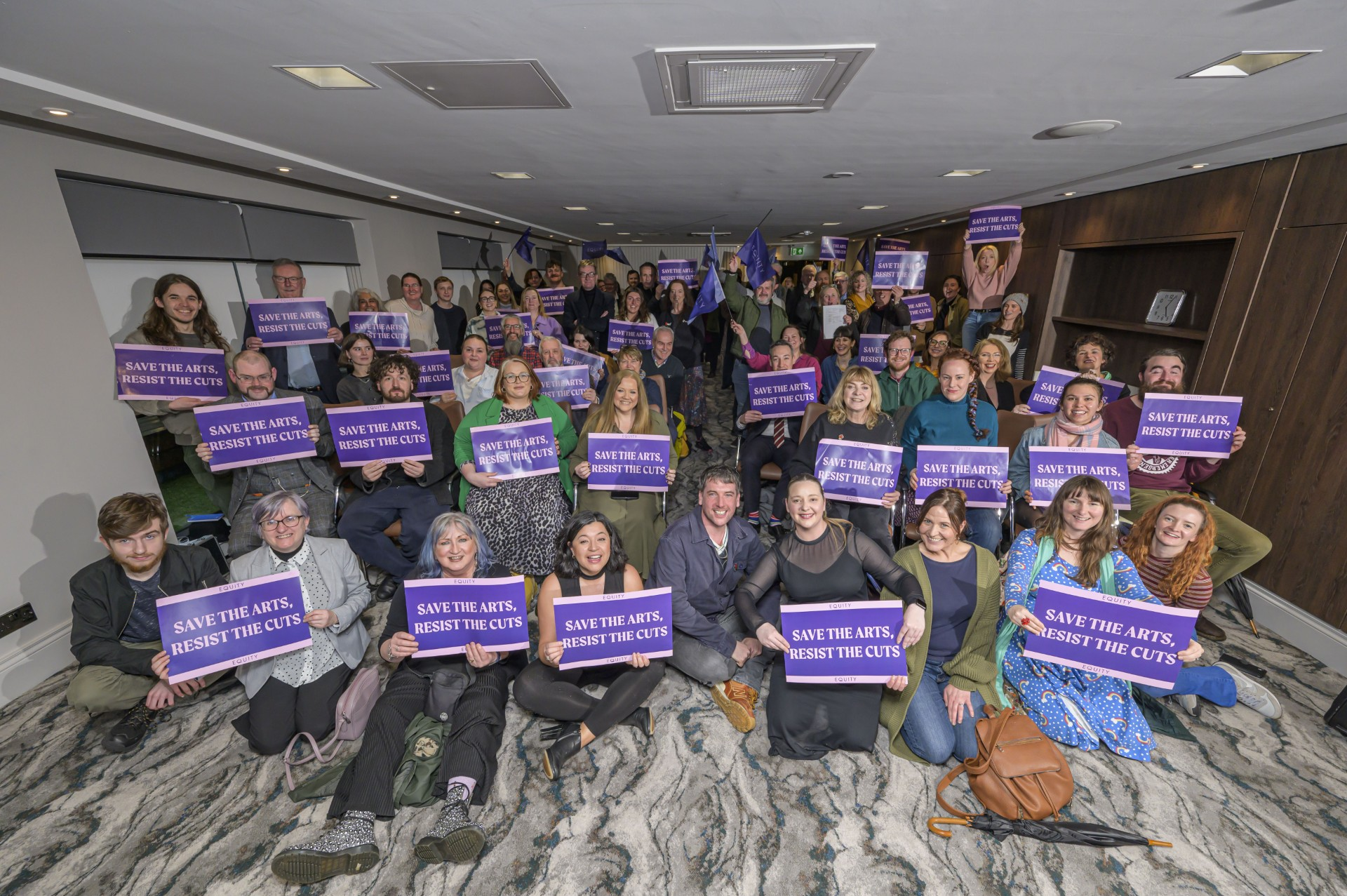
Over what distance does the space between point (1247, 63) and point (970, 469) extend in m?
2.26

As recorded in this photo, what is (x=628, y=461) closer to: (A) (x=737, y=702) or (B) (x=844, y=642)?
(A) (x=737, y=702)

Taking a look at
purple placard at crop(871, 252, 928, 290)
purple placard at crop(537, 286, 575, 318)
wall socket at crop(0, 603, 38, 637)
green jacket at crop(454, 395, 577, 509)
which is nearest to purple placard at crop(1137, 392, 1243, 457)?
purple placard at crop(871, 252, 928, 290)

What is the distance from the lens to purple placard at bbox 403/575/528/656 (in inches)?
101

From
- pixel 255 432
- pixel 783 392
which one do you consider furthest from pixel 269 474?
pixel 783 392

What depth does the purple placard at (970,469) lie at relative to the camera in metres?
3.51

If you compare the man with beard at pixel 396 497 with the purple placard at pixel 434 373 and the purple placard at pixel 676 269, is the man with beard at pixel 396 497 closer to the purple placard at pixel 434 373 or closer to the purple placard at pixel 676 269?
the purple placard at pixel 434 373

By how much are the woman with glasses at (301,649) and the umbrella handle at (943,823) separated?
2960 mm

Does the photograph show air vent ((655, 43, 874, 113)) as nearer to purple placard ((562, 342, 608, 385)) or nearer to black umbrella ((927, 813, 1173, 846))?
purple placard ((562, 342, 608, 385))

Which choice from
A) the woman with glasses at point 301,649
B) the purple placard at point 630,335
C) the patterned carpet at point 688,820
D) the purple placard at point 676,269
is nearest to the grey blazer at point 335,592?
the woman with glasses at point 301,649

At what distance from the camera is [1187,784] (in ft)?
8.73

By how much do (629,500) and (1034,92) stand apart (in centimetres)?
331

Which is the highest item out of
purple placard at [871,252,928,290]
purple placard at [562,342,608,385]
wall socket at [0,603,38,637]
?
purple placard at [871,252,928,290]

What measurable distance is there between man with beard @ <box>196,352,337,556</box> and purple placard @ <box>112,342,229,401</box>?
0.20 meters

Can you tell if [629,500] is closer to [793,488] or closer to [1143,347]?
[793,488]
